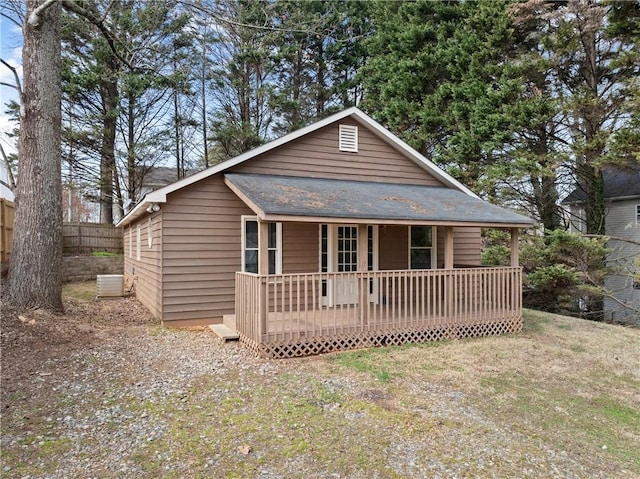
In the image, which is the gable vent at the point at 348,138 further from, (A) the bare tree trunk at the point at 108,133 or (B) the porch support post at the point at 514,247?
(A) the bare tree trunk at the point at 108,133

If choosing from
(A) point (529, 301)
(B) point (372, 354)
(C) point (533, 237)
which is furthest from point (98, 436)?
(A) point (529, 301)

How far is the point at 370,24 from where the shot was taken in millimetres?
22938

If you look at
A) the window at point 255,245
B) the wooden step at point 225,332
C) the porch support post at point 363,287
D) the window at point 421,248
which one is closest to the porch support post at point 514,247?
the window at point 421,248

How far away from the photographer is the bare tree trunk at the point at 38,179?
7.47 meters

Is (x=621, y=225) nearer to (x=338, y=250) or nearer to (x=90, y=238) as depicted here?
(x=338, y=250)

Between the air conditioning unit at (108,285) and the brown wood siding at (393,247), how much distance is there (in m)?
8.06

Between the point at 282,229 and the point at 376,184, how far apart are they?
275cm

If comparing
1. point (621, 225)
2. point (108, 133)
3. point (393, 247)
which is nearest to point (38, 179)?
point (393, 247)

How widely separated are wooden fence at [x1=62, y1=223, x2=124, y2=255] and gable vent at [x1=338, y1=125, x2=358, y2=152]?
13.8 meters

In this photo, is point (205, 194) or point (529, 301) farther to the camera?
point (529, 301)

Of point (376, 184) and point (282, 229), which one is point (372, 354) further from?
point (376, 184)

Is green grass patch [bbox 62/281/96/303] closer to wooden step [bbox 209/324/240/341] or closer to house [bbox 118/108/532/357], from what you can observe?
house [bbox 118/108/532/357]

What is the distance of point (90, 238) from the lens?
19.3 metres

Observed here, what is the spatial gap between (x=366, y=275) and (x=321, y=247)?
7.76ft
